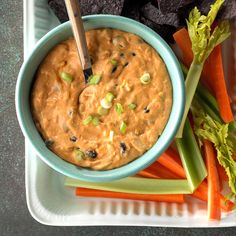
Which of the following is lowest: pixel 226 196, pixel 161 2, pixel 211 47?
pixel 226 196

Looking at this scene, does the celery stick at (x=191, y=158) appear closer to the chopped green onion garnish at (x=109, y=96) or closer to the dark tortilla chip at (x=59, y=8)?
the chopped green onion garnish at (x=109, y=96)

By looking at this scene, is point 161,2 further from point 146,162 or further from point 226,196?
point 226,196

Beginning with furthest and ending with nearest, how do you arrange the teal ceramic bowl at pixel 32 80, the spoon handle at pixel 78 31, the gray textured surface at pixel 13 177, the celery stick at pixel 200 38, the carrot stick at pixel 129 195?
the gray textured surface at pixel 13 177 < the carrot stick at pixel 129 195 < the celery stick at pixel 200 38 < the teal ceramic bowl at pixel 32 80 < the spoon handle at pixel 78 31

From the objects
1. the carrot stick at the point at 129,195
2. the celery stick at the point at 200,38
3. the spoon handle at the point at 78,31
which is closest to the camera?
the spoon handle at the point at 78,31

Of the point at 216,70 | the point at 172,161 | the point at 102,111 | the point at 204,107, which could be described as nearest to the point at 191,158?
the point at 172,161

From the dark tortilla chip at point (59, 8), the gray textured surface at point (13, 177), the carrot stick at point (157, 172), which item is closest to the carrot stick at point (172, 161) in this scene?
the carrot stick at point (157, 172)

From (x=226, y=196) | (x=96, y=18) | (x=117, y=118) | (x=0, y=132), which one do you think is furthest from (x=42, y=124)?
(x=226, y=196)

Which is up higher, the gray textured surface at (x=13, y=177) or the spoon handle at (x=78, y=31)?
the spoon handle at (x=78, y=31)
